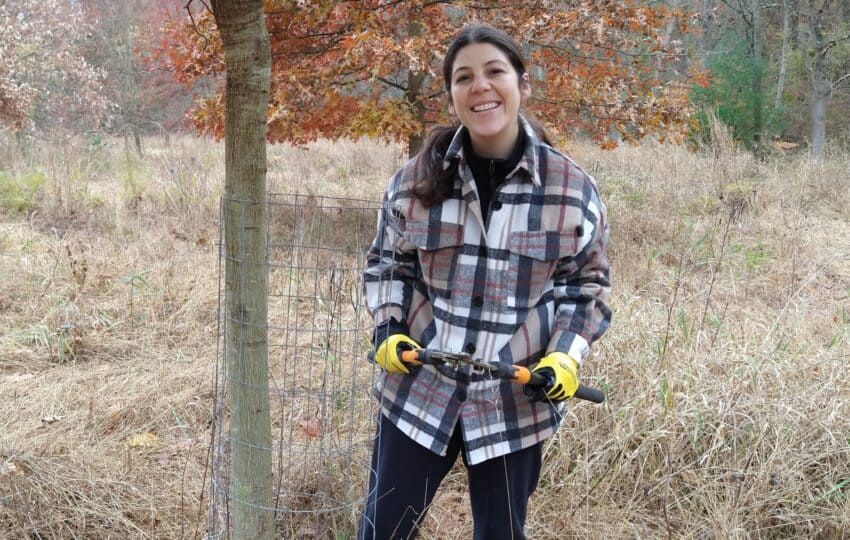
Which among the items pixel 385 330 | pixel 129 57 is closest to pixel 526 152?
pixel 385 330

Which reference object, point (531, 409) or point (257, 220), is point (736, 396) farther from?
point (257, 220)

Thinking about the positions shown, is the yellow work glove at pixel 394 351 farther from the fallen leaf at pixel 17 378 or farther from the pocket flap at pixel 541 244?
the fallen leaf at pixel 17 378

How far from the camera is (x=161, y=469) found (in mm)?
2713

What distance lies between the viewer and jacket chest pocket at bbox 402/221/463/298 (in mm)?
1683

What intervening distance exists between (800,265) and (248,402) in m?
4.87

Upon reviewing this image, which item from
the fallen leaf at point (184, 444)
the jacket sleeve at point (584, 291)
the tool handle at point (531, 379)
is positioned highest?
the jacket sleeve at point (584, 291)

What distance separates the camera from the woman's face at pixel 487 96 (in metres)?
1.64

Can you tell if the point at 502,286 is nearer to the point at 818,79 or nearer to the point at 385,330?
the point at 385,330

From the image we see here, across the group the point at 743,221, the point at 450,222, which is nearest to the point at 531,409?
the point at 450,222

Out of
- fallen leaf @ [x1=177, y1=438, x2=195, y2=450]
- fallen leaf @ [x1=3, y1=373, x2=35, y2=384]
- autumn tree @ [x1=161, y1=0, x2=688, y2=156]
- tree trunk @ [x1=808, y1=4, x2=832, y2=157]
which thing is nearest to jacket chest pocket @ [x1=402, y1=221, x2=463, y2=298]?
fallen leaf @ [x1=177, y1=438, x2=195, y2=450]

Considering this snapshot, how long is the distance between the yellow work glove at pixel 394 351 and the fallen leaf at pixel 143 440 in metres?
1.64

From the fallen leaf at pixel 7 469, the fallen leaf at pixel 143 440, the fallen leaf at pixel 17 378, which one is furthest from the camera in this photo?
the fallen leaf at pixel 17 378

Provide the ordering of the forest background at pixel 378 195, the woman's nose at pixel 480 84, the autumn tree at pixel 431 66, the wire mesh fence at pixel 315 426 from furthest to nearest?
1. the autumn tree at pixel 431 66
2. the forest background at pixel 378 195
3. the wire mesh fence at pixel 315 426
4. the woman's nose at pixel 480 84

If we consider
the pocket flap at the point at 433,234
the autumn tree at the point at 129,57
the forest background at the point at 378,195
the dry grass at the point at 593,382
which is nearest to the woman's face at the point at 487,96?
the pocket flap at the point at 433,234
